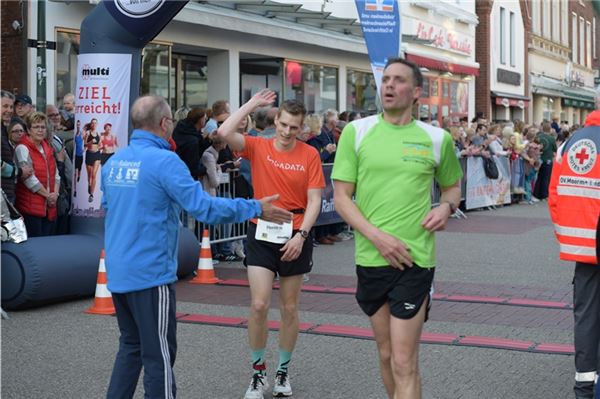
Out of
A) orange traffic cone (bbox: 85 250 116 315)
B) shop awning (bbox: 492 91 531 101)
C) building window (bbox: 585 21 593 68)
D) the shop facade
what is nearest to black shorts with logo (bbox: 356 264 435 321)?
orange traffic cone (bbox: 85 250 116 315)

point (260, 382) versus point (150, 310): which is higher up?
point (150, 310)

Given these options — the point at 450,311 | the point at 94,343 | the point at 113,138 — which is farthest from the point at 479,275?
the point at 94,343

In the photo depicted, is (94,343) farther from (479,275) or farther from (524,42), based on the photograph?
(524,42)

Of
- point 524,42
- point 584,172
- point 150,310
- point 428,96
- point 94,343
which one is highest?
point 524,42

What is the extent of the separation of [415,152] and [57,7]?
11087 millimetres

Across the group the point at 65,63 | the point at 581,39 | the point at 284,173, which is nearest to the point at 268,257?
the point at 284,173

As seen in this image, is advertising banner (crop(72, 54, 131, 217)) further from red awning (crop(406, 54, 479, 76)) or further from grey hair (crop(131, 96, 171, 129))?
red awning (crop(406, 54, 479, 76))

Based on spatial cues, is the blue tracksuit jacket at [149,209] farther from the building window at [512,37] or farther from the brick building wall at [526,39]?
the brick building wall at [526,39]

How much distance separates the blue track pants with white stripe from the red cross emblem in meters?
2.75

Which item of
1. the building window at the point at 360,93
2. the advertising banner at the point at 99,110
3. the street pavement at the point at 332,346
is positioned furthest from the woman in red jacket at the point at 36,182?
the building window at the point at 360,93

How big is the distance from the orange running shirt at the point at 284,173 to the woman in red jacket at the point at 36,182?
14.5 ft

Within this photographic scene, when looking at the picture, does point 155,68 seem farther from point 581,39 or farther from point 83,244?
point 581,39

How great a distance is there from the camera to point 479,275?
39.9 ft

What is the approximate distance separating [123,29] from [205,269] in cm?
293
